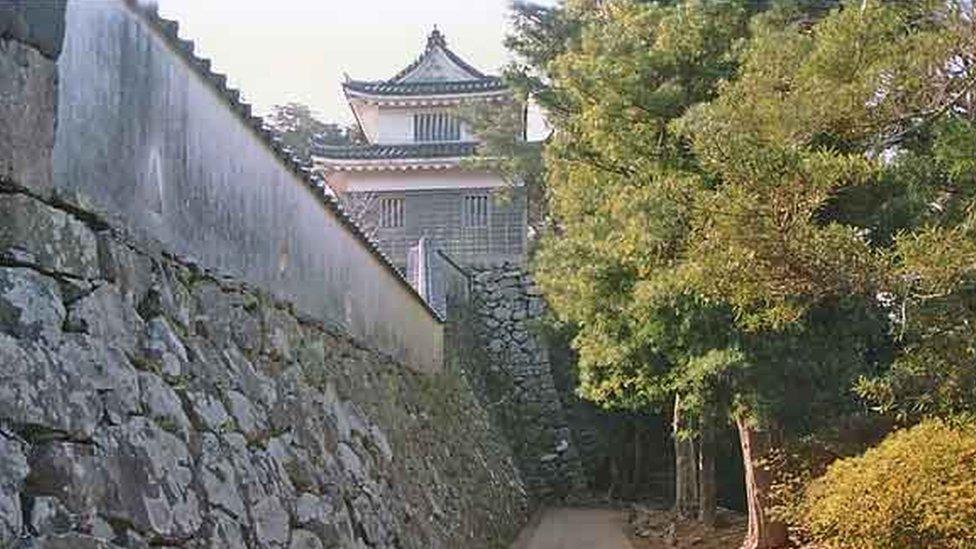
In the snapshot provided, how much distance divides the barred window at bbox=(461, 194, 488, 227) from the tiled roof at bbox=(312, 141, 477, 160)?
979 millimetres

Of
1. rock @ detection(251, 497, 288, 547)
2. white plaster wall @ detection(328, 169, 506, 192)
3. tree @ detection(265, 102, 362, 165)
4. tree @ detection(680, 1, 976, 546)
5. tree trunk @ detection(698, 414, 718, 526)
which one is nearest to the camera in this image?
rock @ detection(251, 497, 288, 547)

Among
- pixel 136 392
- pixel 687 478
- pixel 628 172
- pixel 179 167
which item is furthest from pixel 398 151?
pixel 136 392

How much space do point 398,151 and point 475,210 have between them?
214 centimetres

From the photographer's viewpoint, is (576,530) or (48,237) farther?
(576,530)

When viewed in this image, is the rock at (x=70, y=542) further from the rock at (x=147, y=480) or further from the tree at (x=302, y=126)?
the tree at (x=302, y=126)

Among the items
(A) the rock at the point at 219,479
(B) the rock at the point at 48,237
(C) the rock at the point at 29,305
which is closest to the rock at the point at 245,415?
(A) the rock at the point at 219,479

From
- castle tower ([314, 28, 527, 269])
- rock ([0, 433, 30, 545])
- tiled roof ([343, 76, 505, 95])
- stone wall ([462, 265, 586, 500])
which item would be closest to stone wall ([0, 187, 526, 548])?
rock ([0, 433, 30, 545])

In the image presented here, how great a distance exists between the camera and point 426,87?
25016 millimetres

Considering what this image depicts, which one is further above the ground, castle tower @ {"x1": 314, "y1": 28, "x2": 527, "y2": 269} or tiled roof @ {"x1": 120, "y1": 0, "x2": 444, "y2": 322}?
castle tower @ {"x1": 314, "y1": 28, "x2": 527, "y2": 269}

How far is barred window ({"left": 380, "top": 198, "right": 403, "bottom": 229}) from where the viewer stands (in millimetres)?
23625

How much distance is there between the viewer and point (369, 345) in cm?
957

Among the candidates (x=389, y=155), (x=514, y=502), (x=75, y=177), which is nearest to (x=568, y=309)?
(x=514, y=502)

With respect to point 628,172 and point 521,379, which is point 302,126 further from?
point 628,172

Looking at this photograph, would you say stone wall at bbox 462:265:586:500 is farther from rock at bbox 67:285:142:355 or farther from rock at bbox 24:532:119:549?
rock at bbox 24:532:119:549
